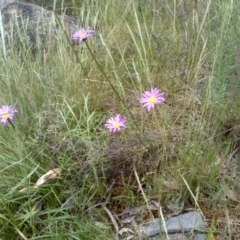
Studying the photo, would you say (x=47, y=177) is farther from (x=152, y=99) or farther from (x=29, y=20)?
(x=29, y=20)

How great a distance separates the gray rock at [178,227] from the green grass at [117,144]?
34 mm

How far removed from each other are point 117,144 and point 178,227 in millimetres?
379

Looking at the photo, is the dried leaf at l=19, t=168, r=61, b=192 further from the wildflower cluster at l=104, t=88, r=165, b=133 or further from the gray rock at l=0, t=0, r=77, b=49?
the gray rock at l=0, t=0, r=77, b=49

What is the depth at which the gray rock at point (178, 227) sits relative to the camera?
1486 millimetres

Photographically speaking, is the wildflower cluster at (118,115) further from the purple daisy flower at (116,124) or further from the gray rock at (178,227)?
the gray rock at (178,227)

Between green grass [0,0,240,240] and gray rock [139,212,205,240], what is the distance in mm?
34

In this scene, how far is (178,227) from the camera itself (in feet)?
4.99

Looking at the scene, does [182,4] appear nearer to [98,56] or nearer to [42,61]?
[98,56]

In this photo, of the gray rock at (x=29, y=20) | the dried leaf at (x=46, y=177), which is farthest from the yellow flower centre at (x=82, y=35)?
the gray rock at (x=29, y=20)

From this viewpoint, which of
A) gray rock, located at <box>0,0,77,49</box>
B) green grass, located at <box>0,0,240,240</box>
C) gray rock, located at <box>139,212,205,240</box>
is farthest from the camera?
gray rock, located at <box>0,0,77,49</box>

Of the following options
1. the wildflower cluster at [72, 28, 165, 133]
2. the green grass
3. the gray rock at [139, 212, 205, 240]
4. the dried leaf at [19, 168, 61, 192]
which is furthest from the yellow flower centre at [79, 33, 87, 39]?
the gray rock at [139, 212, 205, 240]

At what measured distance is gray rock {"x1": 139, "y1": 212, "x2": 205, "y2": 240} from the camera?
1.49 meters

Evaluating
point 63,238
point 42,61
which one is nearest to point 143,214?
point 63,238

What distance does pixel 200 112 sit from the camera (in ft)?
6.01
